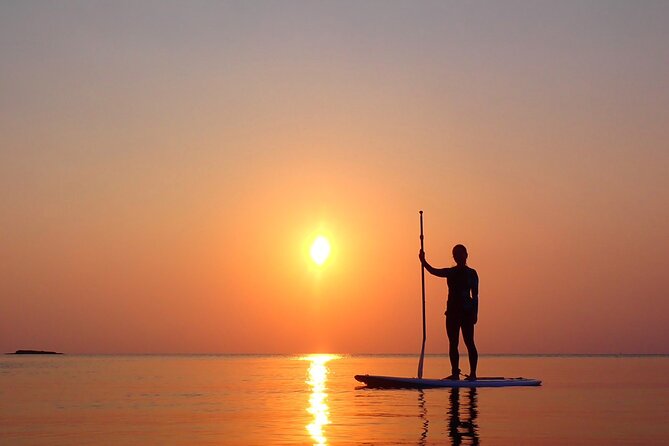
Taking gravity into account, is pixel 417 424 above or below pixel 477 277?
below

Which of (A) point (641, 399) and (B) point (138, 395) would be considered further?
(B) point (138, 395)

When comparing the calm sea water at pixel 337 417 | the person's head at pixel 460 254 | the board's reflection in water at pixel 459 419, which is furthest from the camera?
the person's head at pixel 460 254

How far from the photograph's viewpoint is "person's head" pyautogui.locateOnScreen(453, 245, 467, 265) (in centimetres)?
2691

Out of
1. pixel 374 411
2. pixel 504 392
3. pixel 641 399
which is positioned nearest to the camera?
pixel 374 411

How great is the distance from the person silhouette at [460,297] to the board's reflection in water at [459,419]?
2.00m

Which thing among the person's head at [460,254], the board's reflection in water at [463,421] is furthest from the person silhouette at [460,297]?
the board's reflection in water at [463,421]

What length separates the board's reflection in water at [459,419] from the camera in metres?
14.5

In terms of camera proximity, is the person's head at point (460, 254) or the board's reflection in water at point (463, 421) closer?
the board's reflection in water at point (463, 421)

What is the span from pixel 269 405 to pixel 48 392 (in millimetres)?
8626

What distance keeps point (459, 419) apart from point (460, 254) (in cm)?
962

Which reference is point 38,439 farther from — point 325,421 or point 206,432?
point 325,421

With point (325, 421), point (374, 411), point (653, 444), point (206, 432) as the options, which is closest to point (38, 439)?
point (206, 432)

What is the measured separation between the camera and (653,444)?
46.8 feet

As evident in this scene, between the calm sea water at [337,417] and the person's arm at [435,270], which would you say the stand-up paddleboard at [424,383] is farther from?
the person's arm at [435,270]
